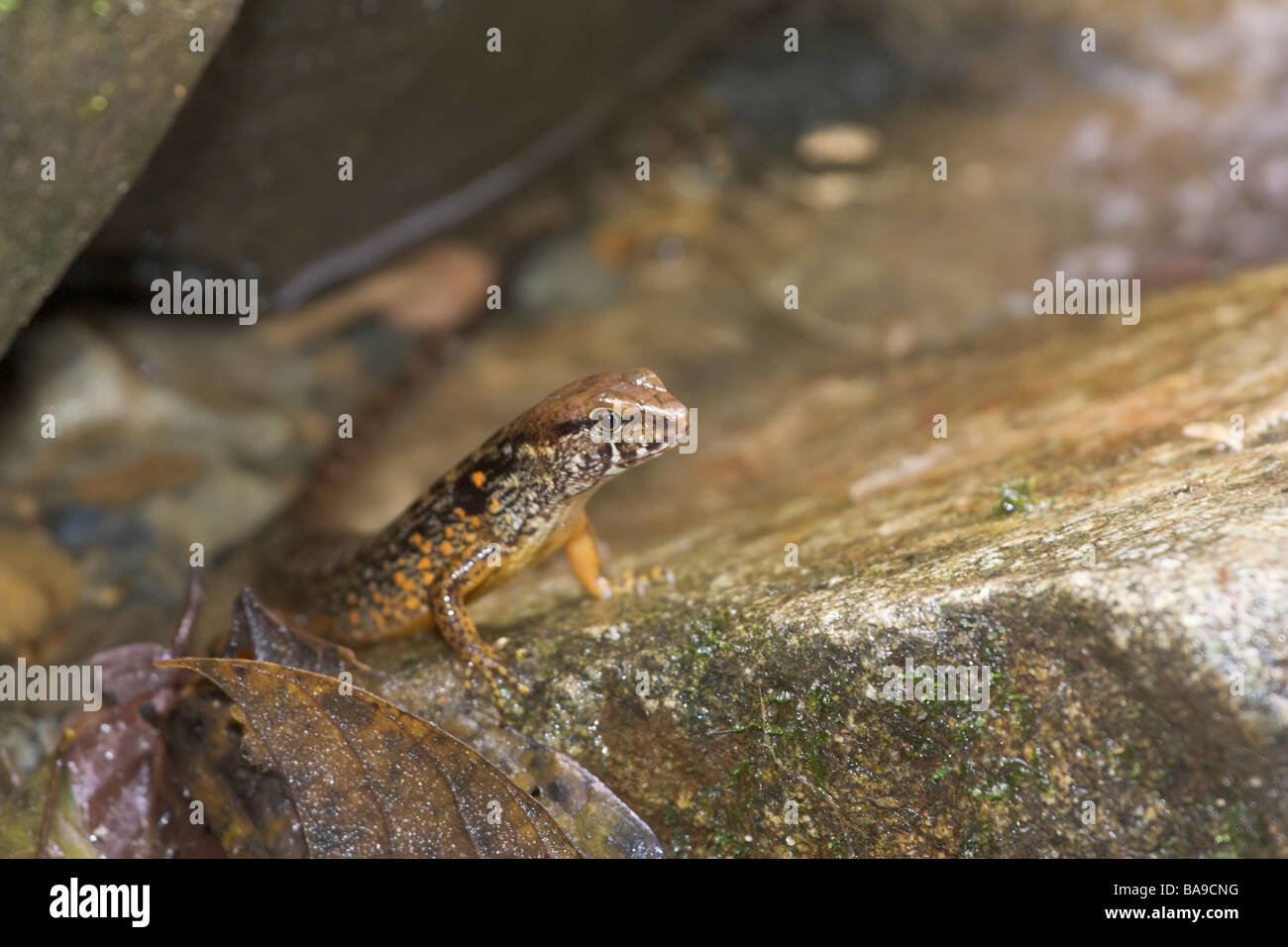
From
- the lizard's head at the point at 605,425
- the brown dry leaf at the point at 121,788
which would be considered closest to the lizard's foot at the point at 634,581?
the lizard's head at the point at 605,425

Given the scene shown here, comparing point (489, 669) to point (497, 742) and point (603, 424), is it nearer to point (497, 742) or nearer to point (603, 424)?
point (497, 742)

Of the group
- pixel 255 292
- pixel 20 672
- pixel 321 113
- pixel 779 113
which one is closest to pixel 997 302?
pixel 779 113

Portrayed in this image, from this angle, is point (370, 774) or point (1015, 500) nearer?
point (370, 774)

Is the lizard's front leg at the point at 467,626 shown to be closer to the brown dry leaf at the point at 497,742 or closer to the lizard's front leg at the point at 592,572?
the brown dry leaf at the point at 497,742

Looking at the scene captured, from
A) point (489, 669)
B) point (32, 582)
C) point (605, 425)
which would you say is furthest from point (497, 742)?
point (32, 582)

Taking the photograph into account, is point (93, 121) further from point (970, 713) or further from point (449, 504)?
point (970, 713)
